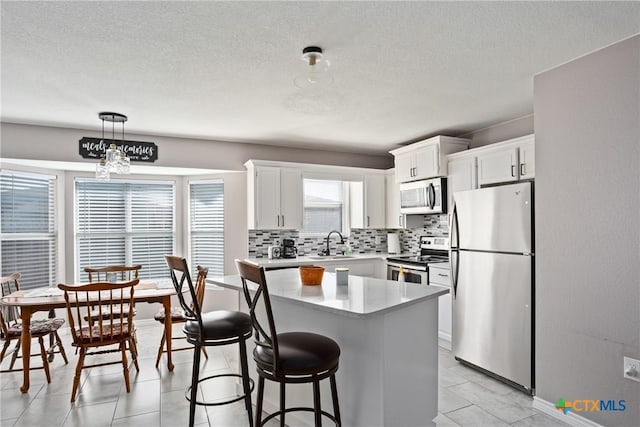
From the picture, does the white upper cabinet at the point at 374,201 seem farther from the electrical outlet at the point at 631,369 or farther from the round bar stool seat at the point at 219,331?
the electrical outlet at the point at 631,369

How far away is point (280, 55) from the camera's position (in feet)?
8.04

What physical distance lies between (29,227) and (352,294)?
171 inches

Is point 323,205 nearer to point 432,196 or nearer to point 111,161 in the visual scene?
point 432,196

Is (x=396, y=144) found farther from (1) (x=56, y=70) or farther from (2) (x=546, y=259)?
(1) (x=56, y=70)

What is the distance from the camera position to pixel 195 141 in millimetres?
4863

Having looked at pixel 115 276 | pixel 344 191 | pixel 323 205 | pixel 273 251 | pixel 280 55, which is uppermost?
pixel 280 55

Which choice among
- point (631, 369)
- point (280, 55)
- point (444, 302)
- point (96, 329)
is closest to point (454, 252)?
point (444, 302)

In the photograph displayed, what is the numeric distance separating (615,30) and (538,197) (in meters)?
1.11

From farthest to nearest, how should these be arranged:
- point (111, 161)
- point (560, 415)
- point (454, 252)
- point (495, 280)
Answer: point (454, 252) → point (111, 161) → point (495, 280) → point (560, 415)

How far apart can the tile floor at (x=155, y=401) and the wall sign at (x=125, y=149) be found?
219 cm

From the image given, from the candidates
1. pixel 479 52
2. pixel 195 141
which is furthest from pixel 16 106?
pixel 479 52

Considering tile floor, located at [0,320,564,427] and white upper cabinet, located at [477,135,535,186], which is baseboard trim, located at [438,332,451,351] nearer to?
tile floor, located at [0,320,564,427]

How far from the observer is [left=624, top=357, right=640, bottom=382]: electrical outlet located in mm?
2195

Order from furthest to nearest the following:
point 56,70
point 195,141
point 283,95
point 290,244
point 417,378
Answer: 1. point 290,244
2. point 195,141
3. point 283,95
4. point 56,70
5. point 417,378
